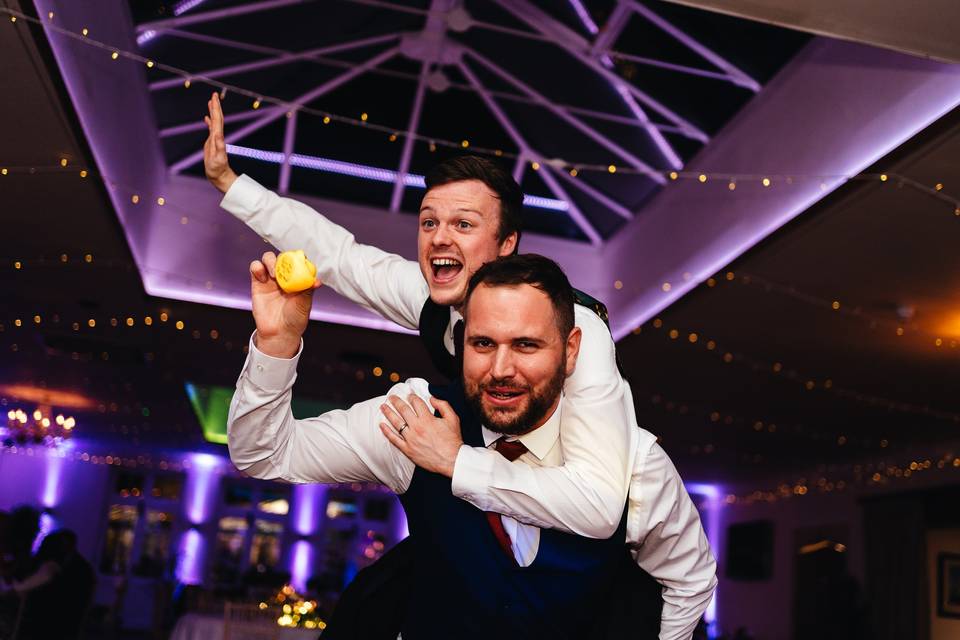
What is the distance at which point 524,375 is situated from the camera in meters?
1.63

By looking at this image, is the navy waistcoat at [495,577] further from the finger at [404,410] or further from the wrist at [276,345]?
the wrist at [276,345]

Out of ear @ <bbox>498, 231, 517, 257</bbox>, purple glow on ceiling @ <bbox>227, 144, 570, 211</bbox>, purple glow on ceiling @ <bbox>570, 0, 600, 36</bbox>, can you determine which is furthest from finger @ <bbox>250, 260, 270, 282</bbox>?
purple glow on ceiling @ <bbox>227, 144, 570, 211</bbox>

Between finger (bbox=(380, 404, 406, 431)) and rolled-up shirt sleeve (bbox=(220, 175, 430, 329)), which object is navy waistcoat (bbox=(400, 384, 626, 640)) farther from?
rolled-up shirt sleeve (bbox=(220, 175, 430, 329))

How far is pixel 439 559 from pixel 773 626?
12.6 meters

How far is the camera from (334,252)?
250 centimetres

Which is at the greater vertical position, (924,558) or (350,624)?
(924,558)

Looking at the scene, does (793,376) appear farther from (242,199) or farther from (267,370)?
(267,370)

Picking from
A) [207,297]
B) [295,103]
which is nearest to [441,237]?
[295,103]

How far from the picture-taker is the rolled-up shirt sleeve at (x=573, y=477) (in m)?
1.57

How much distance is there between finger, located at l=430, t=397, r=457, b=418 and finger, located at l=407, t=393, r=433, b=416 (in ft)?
0.09

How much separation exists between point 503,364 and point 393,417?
0.23m

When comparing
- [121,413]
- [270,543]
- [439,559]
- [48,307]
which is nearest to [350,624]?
[439,559]

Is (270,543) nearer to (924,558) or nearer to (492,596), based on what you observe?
(924,558)

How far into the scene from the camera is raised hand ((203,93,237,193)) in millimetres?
2258
